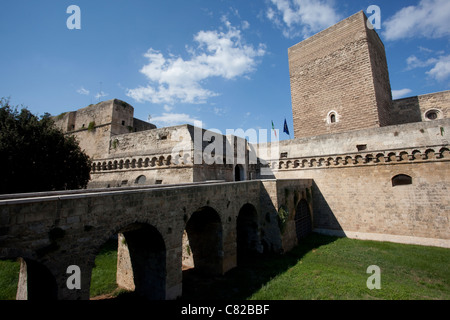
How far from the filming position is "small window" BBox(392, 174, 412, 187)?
12407 millimetres

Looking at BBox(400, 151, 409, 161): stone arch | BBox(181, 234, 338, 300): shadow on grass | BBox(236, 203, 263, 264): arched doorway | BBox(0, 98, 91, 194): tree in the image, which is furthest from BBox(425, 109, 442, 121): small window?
BBox(0, 98, 91, 194): tree

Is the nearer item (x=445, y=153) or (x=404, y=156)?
(x=445, y=153)

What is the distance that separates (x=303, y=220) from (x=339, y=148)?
5.45 metres

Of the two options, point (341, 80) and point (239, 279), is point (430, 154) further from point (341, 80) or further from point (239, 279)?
point (239, 279)

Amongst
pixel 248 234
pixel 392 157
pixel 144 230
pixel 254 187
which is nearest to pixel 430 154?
pixel 392 157

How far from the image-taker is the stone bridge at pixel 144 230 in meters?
4.16

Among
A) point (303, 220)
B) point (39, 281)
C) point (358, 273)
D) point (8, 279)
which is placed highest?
point (39, 281)

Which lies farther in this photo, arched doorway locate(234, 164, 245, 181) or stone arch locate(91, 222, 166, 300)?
arched doorway locate(234, 164, 245, 181)

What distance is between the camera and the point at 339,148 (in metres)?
14.6

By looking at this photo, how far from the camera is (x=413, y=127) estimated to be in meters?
12.4

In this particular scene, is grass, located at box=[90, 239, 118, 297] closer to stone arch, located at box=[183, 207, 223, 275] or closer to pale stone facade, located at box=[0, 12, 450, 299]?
pale stone facade, located at box=[0, 12, 450, 299]

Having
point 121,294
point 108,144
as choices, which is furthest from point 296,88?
point 121,294
